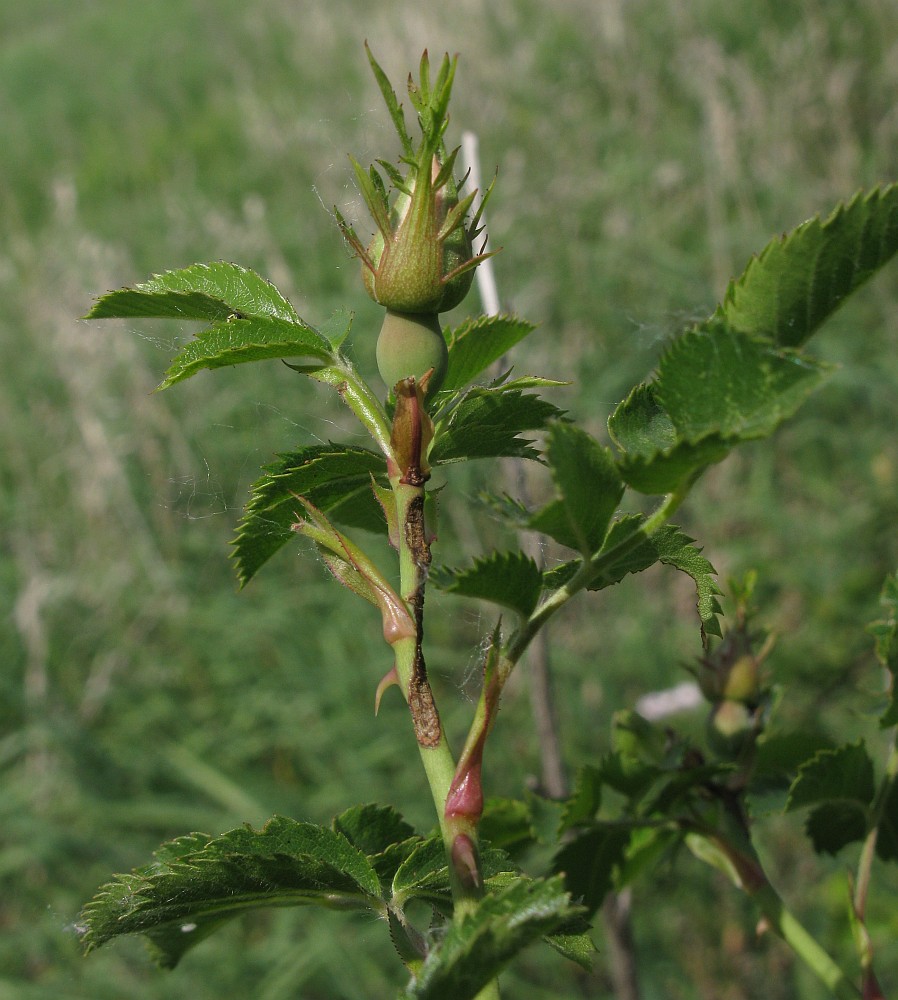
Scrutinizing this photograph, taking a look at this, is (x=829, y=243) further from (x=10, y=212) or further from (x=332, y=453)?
(x=10, y=212)

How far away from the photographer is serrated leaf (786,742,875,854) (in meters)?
0.72

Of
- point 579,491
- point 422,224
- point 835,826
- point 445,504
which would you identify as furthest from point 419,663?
point 445,504

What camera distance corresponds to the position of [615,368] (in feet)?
11.8

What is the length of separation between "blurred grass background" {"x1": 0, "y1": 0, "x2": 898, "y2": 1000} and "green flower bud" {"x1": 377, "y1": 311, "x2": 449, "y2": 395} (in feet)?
1.50

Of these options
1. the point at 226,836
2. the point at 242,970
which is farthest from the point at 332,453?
the point at 242,970

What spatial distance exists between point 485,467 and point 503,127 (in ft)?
8.58

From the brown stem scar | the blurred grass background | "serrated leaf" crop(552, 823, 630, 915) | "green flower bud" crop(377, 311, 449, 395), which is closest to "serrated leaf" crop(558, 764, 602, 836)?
"serrated leaf" crop(552, 823, 630, 915)

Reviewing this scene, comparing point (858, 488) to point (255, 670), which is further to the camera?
point (858, 488)

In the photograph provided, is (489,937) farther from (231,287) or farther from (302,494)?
(231,287)

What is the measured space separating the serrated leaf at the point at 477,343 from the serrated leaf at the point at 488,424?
28 mm

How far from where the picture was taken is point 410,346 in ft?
1.78

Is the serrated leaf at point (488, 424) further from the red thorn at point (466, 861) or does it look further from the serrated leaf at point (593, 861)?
the serrated leaf at point (593, 861)

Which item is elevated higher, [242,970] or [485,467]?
[485,467]

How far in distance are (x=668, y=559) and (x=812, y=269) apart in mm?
183
